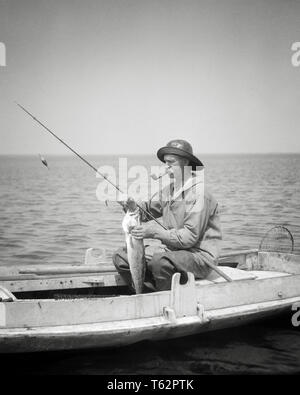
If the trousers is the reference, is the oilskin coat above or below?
above

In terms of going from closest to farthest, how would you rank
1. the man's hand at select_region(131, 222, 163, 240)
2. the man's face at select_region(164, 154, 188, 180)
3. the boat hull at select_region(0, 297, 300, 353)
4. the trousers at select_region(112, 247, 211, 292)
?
1. the boat hull at select_region(0, 297, 300, 353)
2. the man's hand at select_region(131, 222, 163, 240)
3. the trousers at select_region(112, 247, 211, 292)
4. the man's face at select_region(164, 154, 188, 180)

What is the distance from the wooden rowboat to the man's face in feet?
3.99

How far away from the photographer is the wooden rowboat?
433 centimetres

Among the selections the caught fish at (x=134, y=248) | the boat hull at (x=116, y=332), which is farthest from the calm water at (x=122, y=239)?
the caught fish at (x=134, y=248)

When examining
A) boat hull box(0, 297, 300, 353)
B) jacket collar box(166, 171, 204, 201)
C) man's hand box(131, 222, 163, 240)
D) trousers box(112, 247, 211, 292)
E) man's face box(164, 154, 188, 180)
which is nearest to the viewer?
boat hull box(0, 297, 300, 353)

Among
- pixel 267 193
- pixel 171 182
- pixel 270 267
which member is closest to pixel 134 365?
pixel 171 182

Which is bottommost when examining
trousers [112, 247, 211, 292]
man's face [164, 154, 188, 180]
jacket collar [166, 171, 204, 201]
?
trousers [112, 247, 211, 292]

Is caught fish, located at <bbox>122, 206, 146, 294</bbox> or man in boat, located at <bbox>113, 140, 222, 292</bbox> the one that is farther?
man in boat, located at <bbox>113, 140, 222, 292</bbox>

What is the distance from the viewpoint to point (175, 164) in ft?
17.6

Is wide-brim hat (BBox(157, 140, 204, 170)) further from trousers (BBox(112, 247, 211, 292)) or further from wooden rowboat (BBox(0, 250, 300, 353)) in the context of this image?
wooden rowboat (BBox(0, 250, 300, 353))

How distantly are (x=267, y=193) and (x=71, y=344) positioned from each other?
75.2 feet

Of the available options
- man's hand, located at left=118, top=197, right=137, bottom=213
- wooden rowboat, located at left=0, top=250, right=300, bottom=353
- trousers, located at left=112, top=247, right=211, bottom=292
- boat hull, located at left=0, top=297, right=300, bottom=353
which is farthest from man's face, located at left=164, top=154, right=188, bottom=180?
boat hull, located at left=0, top=297, right=300, bottom=353

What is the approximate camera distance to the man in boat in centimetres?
502

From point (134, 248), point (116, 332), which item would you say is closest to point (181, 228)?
point (134, 248)
